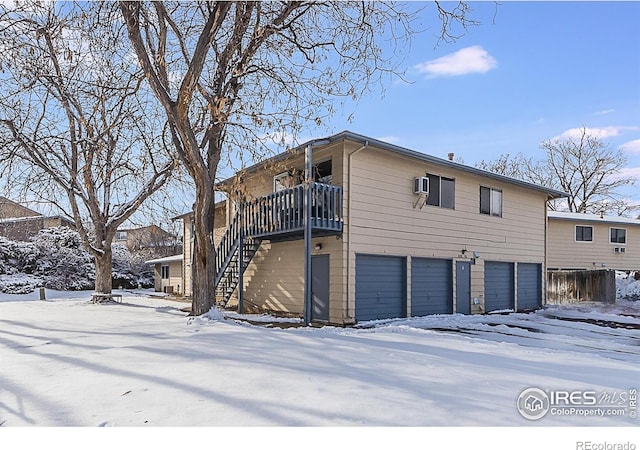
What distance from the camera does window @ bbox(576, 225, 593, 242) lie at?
23.1 metres

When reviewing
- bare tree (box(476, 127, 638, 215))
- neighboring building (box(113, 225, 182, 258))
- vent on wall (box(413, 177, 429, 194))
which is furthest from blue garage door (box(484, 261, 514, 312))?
neighboring building (box(113, 225, 182, 258))

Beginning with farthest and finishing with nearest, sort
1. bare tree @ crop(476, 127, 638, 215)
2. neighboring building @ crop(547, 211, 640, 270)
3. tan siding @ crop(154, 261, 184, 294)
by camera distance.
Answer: bare tree @ crop(476, 127, 638, 215) < tan siding @ crop(154, 261, 184, 294) < neighboring building @ crop(547, 211, 640, 270)

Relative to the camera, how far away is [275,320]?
11.6 metres

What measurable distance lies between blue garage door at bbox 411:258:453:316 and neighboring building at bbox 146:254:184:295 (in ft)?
45.8

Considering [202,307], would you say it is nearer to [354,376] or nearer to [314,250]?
[314,250]

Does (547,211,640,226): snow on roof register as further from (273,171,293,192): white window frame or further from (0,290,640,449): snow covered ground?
(0,290,640,449): snow covered ground

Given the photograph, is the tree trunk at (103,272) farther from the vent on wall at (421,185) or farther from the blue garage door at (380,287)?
the vent on wall at (421,185)

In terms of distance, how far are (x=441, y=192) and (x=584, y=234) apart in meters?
14.1

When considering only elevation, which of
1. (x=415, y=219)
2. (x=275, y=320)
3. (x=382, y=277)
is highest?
(x=415, y=219)

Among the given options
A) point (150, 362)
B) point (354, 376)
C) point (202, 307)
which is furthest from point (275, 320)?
point (354, 376)

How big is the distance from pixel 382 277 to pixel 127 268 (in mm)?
22612

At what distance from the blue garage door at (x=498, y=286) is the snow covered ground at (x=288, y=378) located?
6.11 meters

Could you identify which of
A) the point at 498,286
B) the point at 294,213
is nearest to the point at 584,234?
the point at 498,286
